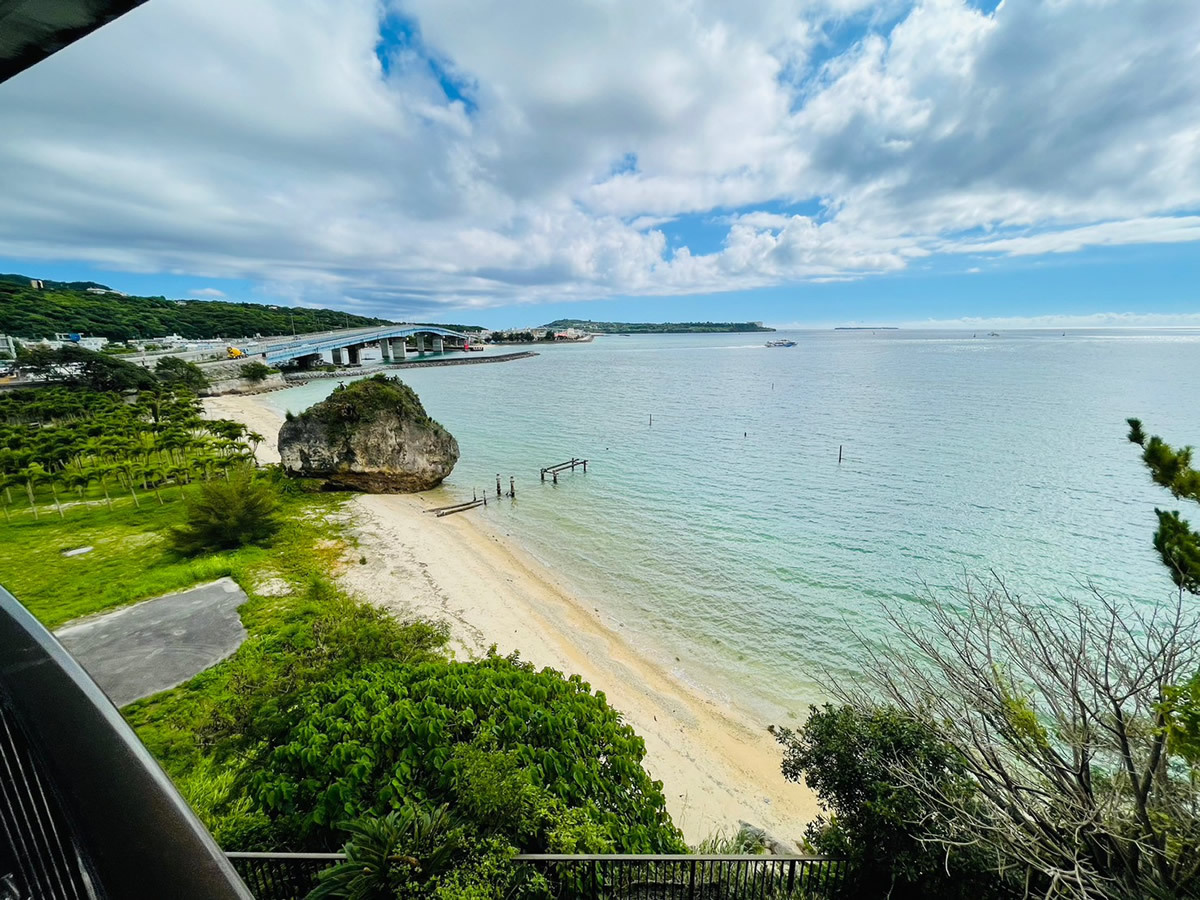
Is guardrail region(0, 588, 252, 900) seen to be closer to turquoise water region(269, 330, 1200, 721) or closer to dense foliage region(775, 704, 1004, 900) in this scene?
dense foliage region(775, 704, 1004, 900)

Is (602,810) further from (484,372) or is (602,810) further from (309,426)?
(484,372)

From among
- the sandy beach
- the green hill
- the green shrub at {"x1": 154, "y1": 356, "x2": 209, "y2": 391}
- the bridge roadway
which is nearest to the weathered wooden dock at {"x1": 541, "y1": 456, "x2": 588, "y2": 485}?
the sandy beach

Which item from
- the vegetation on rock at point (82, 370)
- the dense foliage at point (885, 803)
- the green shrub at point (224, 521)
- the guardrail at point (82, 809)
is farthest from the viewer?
the vegetation on rock at point (82, 370)

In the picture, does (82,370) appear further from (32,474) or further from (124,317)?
(124,317)

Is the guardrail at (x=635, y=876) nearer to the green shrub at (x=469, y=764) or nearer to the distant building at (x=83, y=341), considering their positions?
the green shrub at (x=469, y=764)

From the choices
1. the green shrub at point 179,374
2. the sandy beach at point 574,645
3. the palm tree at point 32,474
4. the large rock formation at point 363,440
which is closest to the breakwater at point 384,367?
the green shrub at point 179,374

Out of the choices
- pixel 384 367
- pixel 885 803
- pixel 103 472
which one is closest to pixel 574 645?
pixel 885 803

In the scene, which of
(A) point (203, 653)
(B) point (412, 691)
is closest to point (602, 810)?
(B) point (412, 691)
